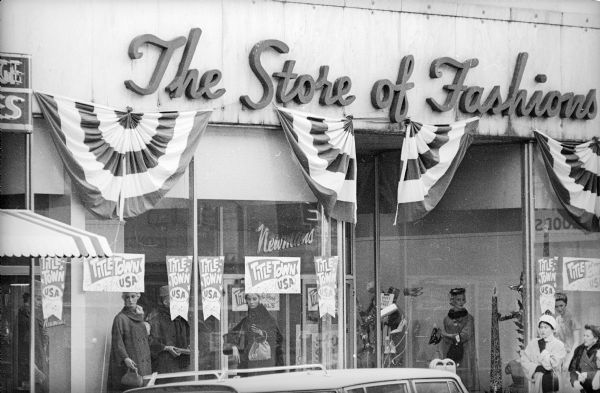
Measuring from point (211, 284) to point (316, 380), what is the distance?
17.6 ft

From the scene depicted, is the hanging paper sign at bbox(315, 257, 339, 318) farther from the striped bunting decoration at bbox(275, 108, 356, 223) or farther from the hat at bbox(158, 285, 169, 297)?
the hat at bbox(158, 285, 169, 297)

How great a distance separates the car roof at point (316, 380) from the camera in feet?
32.1

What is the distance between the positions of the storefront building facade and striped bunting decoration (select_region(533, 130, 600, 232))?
0.60 ft

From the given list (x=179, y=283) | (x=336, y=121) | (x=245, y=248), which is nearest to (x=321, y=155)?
(x=336, y=121)

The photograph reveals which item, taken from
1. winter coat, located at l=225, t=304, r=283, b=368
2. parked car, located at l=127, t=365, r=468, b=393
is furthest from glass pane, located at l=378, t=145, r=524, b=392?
parked car, located at l=127, t=365, r=468, b=393

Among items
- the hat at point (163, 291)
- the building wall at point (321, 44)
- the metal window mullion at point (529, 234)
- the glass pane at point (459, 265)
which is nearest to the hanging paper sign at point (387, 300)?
the glass pane at point (459, 265)

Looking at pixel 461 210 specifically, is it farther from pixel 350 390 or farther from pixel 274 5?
pixel 350 390

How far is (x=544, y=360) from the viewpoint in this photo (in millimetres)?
17438

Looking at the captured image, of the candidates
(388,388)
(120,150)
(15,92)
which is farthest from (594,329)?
(15,92)

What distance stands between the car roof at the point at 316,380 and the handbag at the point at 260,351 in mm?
4773

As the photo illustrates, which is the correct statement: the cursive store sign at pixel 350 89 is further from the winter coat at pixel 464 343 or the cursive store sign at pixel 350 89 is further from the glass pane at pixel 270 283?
the winter coat at pixel 464 343

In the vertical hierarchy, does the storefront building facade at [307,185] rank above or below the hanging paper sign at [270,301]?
above

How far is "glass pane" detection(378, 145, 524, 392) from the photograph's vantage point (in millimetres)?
17984

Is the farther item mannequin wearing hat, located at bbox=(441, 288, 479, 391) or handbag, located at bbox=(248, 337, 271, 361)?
mannequin wearing hat, located at bbox=(441, 288, 479, 391)
